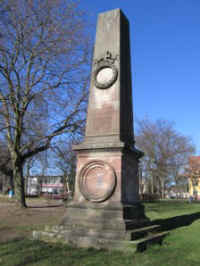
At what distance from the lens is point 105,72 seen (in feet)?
32.0

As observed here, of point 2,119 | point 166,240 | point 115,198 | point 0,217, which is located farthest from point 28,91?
point 166,240

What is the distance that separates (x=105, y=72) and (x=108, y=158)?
324cm

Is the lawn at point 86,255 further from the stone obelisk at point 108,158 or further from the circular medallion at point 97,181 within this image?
the circular medallion at point 97,181

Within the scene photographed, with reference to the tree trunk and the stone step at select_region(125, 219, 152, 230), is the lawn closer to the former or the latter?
the stone step at select_region(125, 219, 152, 230)

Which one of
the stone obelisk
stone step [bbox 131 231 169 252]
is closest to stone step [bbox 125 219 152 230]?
the stone obelisk

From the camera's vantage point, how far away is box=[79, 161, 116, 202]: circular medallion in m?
8.07

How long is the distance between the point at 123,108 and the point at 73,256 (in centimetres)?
502

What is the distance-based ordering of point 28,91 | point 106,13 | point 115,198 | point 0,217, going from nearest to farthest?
1. point 115,198
2. point 106,13
3. point 0,217
4. point 28,91

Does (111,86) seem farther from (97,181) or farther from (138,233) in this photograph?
(138,233)

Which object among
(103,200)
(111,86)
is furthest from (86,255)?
(111,86)

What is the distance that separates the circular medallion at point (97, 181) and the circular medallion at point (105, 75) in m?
2.85

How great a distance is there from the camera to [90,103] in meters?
9.69

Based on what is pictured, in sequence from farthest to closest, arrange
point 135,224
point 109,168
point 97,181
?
point 97,181, point 109,168, point 135,224

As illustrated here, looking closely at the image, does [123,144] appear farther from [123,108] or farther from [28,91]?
[28,91]
